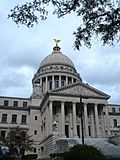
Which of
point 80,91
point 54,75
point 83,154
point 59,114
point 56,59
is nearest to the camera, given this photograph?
point 83,154

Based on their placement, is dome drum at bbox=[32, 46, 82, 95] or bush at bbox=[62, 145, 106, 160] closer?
bush at bbox=[62, 145, 106, 160]

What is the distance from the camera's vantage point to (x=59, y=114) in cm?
6291

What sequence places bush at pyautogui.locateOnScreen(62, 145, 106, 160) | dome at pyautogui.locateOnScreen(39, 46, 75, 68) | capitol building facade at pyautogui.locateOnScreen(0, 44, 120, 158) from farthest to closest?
dome at pyautogui.locateOnScreen(39, 46, 75, 68), capitol building facade at pyautogui.locateOnScreen(0, 44, 120, 158), bush at pyautogui.locateOnScreen(62, 145, 106, 160)

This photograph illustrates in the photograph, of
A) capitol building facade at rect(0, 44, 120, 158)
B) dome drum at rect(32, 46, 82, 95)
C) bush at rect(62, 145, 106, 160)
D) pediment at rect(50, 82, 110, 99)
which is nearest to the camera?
bush at rect(62, 145, 106, 160)

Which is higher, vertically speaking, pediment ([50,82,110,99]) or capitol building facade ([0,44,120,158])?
pediment ([50,82,110,99])

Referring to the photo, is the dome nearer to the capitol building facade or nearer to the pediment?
the capitol building facade

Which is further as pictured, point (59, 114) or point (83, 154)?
point (59, 114)

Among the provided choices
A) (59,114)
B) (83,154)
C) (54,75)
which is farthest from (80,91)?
(83,154)

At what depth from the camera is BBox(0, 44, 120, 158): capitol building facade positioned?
6009 cm

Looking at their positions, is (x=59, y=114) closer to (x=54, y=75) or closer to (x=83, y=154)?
(x=54, y=75)

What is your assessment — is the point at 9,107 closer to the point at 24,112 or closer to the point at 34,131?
the point at 24,112

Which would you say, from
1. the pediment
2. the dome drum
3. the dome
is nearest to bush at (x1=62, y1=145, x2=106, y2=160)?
the pediment

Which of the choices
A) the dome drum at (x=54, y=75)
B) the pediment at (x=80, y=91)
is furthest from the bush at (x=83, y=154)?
the dome drum at (x=54, y=75)

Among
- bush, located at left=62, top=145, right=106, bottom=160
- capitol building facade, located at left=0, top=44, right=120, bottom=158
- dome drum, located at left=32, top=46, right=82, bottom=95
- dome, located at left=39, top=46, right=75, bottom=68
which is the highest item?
dome, located at left=39, top=46, right=75, bottom=68
